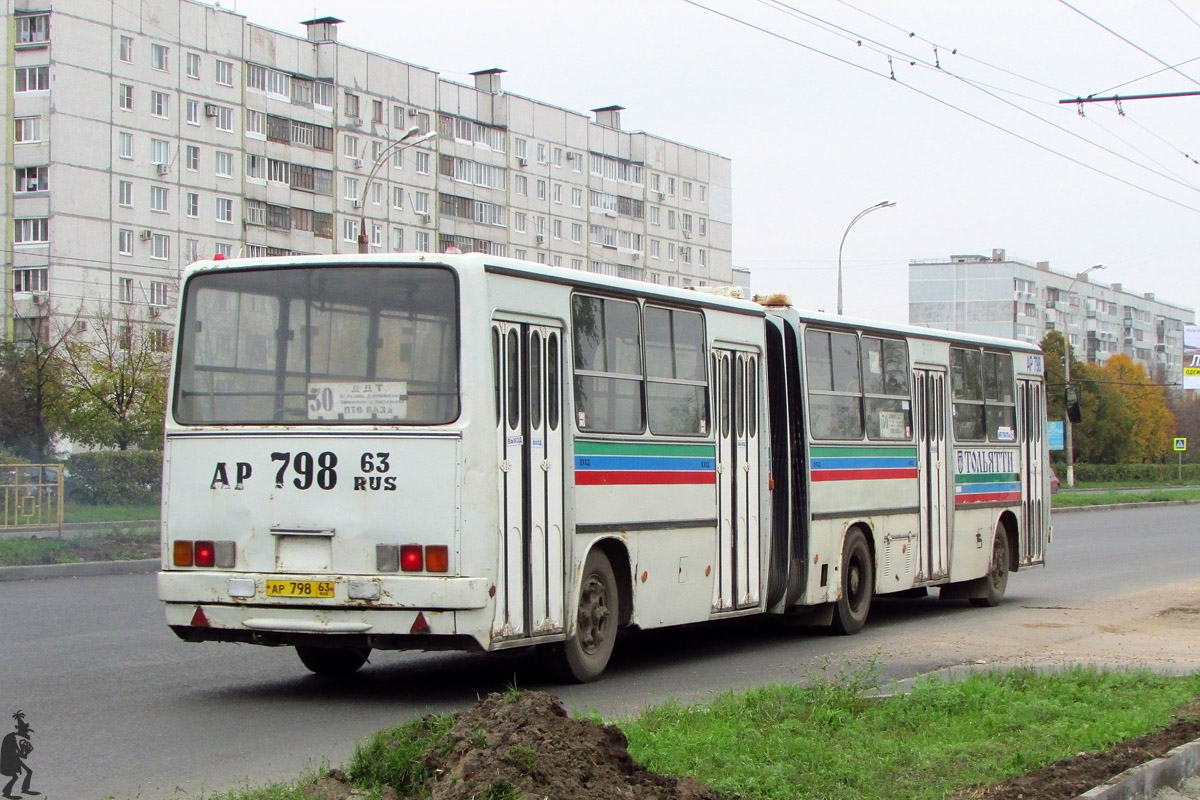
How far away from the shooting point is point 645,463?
39.1 ft

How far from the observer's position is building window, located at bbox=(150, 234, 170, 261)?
77688 millimetres

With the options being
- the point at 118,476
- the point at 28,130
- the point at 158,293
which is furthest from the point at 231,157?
the point at 118,476

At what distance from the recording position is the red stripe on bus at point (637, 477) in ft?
36.6

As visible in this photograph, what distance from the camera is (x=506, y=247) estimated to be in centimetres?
9781

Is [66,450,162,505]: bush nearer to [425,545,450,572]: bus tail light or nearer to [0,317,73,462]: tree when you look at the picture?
[0,317,73,462]: tree

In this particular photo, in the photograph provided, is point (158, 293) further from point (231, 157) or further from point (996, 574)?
point (996, 574)

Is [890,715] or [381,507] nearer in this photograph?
[890,715]

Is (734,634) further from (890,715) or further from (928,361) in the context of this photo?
(890,715)

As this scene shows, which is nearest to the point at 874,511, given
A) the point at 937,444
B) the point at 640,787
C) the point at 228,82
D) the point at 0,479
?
the point at 937,444

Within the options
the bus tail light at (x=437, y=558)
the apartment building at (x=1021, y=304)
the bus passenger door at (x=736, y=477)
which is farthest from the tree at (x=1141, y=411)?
the bus tail light at (x=437, y=558)

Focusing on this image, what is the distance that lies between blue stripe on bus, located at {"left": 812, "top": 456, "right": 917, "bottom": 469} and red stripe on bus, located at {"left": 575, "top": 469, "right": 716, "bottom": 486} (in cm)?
204

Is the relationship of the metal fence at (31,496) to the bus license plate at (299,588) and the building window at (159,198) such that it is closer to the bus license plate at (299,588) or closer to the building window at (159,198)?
the bus license plate at (299,588)

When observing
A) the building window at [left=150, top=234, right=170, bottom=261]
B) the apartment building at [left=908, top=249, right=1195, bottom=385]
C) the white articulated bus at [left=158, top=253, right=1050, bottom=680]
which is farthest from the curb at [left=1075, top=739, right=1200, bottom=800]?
the apartment building at [left=908, top=249, right=1195, bottom=385]

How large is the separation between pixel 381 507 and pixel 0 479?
17.9m
